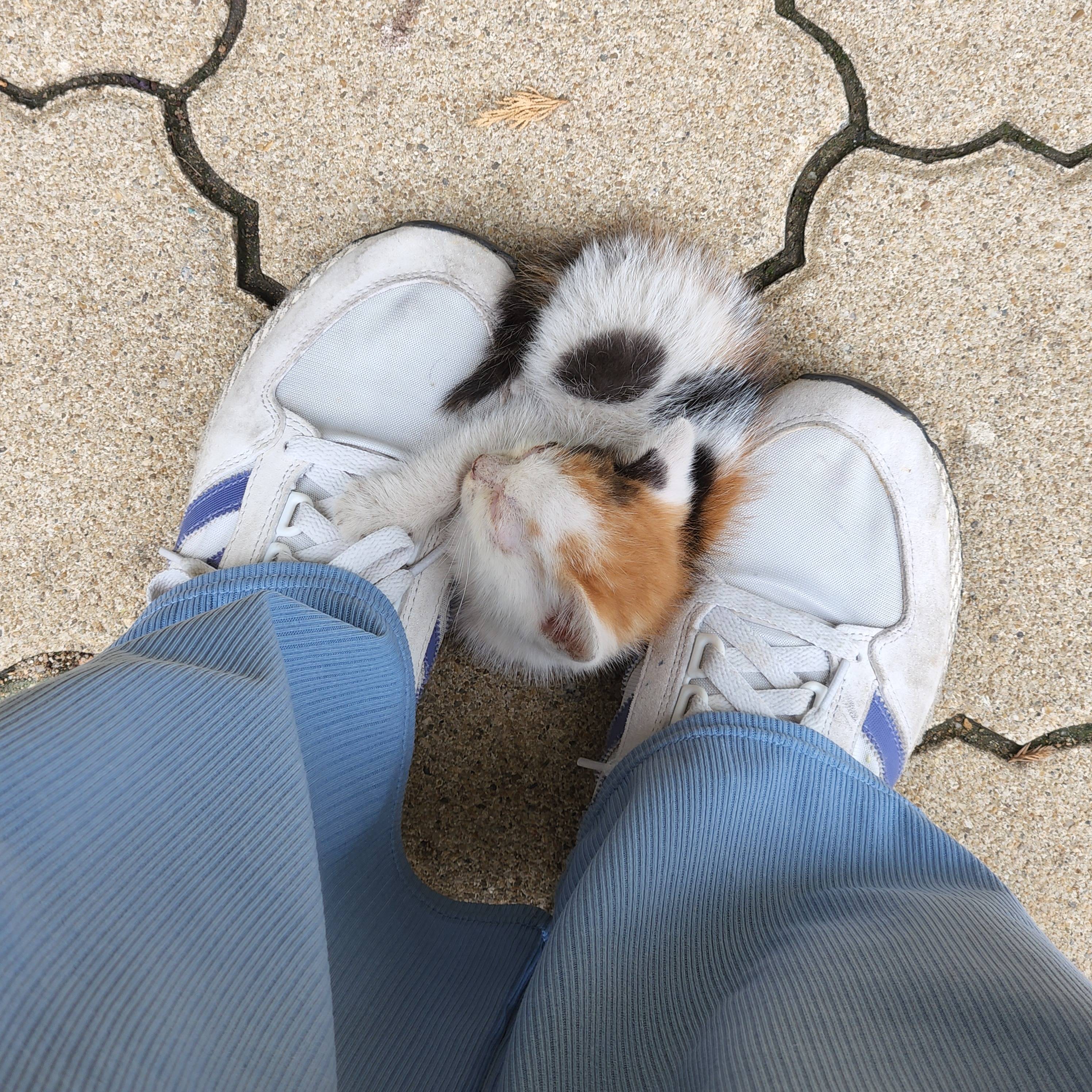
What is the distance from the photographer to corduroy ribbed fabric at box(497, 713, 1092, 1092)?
75 cm

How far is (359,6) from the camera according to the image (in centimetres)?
148

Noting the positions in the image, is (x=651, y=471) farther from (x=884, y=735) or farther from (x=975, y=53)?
(x=975, y=53)

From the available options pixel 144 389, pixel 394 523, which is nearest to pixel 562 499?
pixel 394 523

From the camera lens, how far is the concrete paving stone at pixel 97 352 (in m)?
1.52

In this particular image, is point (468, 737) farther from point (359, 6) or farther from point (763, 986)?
point (359, 6)

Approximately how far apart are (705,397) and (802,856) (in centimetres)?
81

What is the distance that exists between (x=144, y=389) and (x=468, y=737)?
38.1 inches

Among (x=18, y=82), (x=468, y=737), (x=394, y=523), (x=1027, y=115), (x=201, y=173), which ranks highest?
(x=1027, y=115)

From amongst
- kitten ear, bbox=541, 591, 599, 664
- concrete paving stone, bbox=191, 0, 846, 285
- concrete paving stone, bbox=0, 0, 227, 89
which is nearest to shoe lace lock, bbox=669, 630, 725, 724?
kitten ear, bbox=541, 591, 599, 664

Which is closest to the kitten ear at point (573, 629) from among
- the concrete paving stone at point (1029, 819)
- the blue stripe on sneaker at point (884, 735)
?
the blue stripe on sneaker at point (884, 735)

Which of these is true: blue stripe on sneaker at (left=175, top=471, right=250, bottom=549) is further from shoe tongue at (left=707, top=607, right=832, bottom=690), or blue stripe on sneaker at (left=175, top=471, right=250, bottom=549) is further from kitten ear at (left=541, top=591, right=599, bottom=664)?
shoe tongue at (left=707, top=607, right=832, bottom=690)

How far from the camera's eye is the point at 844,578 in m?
1.53

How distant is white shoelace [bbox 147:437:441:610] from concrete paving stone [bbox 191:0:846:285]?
0.40m

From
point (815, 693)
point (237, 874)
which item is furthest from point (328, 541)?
point (815, 693)
